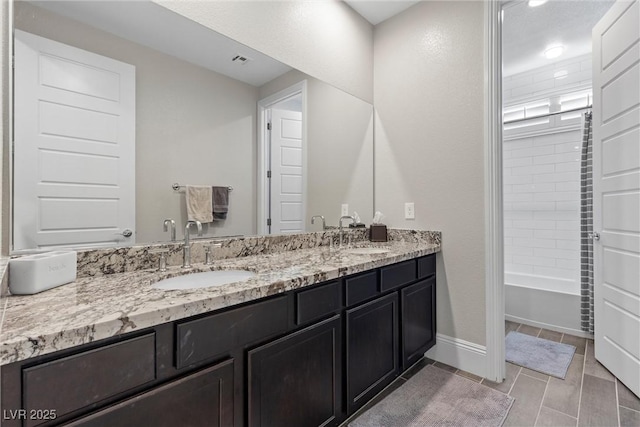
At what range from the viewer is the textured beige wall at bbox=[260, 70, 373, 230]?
2.08 meters

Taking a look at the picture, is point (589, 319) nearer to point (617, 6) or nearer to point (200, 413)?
point (617, 6)

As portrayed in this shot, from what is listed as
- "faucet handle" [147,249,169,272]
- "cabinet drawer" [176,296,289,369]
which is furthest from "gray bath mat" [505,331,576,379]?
"faucet handle" [147,249,169,272]

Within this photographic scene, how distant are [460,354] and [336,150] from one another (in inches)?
66.4

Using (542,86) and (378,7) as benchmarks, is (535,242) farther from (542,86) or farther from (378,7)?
(378,7)

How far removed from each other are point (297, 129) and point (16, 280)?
1535 mm

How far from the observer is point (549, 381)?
184cm

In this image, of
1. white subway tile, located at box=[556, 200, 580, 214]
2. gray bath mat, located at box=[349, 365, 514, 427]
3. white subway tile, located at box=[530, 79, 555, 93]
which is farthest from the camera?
white subway tile, located at box=[530, 79, 555, 93]

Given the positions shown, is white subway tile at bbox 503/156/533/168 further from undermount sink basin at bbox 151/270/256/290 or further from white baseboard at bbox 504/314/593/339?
undermount sink basin at bbox 151/270/256/290

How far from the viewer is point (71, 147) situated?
111 centimetres

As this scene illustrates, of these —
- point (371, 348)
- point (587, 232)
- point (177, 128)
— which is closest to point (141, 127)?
point (177, 128)

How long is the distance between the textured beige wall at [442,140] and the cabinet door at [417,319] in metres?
0.12

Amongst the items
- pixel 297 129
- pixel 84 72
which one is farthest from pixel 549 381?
pixel 84 72

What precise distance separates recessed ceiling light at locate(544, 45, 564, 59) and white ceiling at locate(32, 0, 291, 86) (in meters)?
2.73

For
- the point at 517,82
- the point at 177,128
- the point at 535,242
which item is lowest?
the point at 535,242
